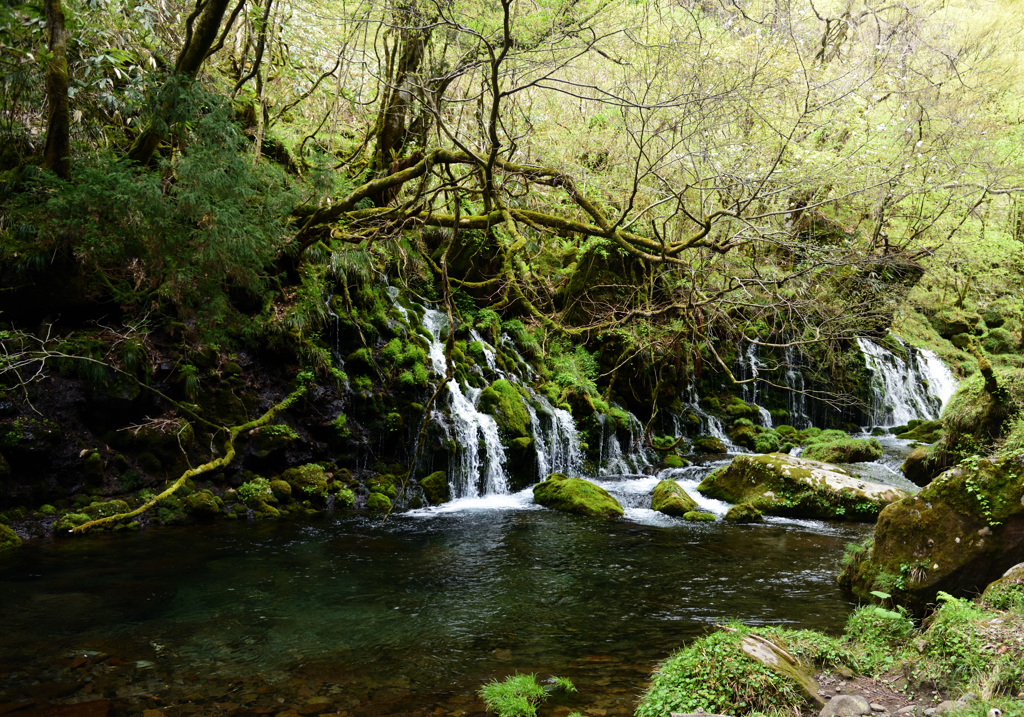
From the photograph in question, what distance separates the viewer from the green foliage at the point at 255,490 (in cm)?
889

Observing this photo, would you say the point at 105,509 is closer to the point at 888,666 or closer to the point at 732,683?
the point at 732,683

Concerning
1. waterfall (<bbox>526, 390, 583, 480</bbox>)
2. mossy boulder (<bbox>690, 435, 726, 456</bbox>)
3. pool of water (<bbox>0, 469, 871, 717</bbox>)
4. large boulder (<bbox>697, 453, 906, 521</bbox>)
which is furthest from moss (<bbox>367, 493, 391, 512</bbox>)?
mossy boulder (<bbox>690, 435, 726, 456</bbox>)

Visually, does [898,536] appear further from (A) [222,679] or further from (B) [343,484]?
(B) [343,484]

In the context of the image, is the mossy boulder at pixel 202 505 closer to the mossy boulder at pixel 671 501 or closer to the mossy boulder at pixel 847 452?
the mossy boulder at pixel 671 501

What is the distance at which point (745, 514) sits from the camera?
8.95m

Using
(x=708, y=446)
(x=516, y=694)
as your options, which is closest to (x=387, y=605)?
(x=516, y=694)

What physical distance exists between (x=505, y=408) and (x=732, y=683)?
8.51 m

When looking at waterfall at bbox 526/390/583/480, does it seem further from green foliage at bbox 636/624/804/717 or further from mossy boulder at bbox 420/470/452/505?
green foliage at bbox 636/624/804/717

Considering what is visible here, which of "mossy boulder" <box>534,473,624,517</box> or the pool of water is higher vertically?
"mossy boulder" <box>534,473,624,517</box>

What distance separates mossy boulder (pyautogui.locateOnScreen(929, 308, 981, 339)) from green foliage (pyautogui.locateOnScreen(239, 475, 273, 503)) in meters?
21.6

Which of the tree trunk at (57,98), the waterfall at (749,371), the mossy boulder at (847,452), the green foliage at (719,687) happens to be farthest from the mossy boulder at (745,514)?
the tree trunk at (57,98)

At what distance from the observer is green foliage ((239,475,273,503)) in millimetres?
8891

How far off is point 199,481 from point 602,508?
6.11 m

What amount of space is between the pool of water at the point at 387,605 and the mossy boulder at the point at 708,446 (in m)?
5.77
